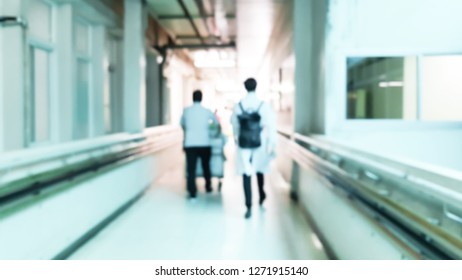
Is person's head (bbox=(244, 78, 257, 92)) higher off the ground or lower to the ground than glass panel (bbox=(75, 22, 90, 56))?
lower

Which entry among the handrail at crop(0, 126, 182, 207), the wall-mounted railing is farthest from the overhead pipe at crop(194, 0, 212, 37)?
the wall-mounted railing

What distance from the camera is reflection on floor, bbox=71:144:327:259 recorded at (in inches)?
149

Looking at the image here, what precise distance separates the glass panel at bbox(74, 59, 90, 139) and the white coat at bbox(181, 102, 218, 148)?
2027mm

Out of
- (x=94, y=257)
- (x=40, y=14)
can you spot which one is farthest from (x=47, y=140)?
(x=94, y=257)

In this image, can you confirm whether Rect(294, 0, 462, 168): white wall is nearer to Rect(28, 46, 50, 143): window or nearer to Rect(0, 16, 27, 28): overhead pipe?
Rect(0, 16, 27, 28): overhead pipe

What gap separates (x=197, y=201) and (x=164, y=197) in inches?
23.5

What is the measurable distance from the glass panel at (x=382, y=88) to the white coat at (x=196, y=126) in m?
2.00

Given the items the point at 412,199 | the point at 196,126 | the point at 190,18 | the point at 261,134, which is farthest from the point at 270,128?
the point at 190,18

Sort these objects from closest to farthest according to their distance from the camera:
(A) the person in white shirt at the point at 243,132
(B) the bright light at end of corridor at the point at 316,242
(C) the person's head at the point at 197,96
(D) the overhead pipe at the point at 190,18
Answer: (B) the bright light at end of corridor at the point at 316,242 → (A) the person in white shirt at the point at 243,132 → (C) the person's head at the point at 197,96 → (D) the overhead pipe at the point at 190,18

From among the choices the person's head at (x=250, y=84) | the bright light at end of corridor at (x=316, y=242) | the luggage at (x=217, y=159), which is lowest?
the bright light at end of corridor at (x=316, y=242)

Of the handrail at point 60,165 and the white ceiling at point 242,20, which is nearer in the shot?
the handrail at point 60,165

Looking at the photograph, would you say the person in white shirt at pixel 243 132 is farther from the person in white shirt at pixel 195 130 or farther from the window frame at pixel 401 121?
the person in white shirt at pixel 195 130

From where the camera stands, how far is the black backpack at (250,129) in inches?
189

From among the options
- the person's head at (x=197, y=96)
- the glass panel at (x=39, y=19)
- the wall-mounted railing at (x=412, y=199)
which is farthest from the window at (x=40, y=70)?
the wall-mounted railing at (x=412, y=199)
